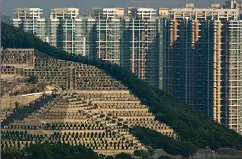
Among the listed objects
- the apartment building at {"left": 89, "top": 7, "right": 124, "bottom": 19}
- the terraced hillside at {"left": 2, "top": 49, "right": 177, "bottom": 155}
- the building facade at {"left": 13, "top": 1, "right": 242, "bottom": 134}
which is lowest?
the terraced hillside at {"left": 2, "top": 49, "right": 177, "bottom": 155}

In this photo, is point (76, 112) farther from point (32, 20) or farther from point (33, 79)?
point (32, 20)

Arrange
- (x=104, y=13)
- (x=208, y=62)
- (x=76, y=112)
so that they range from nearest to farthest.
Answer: (x=76, y=112) → (x=208, y=62) → (x=104, y=13)

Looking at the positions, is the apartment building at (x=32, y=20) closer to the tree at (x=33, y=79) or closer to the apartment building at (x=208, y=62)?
the apartment building at (x=208, y=62)

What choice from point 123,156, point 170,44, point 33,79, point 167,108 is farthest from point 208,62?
point 123,156

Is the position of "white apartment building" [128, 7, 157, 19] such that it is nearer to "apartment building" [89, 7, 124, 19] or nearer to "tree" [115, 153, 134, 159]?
"apartment building" [89, 7, 124, 19]

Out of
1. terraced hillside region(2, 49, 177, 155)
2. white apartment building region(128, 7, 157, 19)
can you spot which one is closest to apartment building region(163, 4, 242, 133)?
white apartment building region(128, 7, 157, 19)

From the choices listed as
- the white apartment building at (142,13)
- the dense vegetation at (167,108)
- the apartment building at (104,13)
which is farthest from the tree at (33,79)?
the white apartment building at (142,13)
